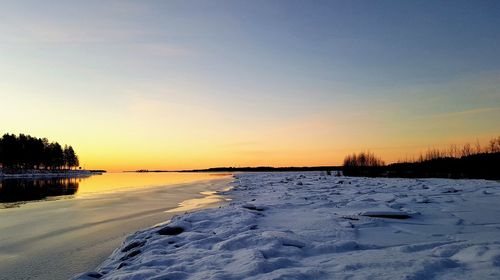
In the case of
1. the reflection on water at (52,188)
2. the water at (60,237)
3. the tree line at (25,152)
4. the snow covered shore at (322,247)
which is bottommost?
the water at (60,237)

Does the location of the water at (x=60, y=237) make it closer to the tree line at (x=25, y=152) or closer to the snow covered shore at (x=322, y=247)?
the snow covered shore at (x=322, y=247)

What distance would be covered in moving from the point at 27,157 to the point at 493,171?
98330 millimetres

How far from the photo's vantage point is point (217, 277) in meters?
4.45

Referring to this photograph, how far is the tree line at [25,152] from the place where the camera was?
8056cm

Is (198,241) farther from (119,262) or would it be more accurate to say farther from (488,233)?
(488,233)

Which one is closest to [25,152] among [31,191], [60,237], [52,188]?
[52,188]

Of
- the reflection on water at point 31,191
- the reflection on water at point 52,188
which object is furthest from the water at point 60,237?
the reflection on water at point 31,191

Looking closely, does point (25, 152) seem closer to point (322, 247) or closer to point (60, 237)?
point (60, 237)

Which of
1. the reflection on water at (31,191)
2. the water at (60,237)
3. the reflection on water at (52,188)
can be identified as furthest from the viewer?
the reflection on water at (52,188)

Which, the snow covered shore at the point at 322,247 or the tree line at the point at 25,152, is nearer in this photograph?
the snow covered shore at the point at 322,247

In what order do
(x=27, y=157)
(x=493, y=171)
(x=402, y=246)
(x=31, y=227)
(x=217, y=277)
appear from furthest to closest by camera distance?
(x=27, y=157), (x=493, y=171), (x=31, y=227), (x=402, y=246), (x=217, y=277)

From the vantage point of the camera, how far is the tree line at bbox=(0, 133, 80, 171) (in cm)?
8056

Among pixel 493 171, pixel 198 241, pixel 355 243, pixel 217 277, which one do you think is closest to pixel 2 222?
pixel 198 241

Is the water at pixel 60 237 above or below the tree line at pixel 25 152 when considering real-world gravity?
below
